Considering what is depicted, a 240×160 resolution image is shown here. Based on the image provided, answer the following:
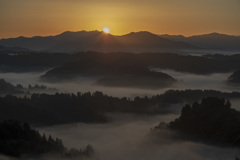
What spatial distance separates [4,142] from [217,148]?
283ft

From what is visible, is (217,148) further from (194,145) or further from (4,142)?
(4,142)

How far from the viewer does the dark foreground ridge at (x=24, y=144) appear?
465ft

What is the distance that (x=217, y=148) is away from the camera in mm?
171500

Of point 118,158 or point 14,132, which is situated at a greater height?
point 14,132

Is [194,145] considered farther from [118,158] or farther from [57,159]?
[57,159]

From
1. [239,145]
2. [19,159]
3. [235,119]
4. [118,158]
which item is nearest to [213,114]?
[235,119]

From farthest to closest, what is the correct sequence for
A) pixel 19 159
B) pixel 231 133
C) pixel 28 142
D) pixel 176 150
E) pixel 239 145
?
pixel 176 150, pixel 231 133, pixel 239 145, pixel 28 142, pixel 19 159

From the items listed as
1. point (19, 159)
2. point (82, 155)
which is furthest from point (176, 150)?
point (19, 159)

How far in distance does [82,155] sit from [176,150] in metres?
47.0

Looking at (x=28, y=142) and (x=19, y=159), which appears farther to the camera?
(x=28, y=142)

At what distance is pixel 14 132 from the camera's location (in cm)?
15788

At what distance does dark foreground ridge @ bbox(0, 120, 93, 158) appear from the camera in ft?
465

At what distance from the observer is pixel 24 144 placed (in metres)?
148

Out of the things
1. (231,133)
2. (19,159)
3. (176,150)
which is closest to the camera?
(19,159)
